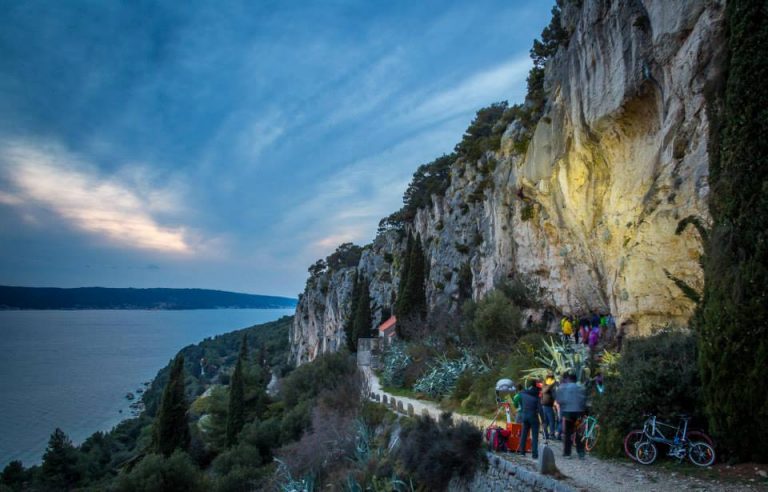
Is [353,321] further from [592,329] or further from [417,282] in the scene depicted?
[592,329]

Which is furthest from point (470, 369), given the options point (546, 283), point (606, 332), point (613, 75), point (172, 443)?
point (172, 443)

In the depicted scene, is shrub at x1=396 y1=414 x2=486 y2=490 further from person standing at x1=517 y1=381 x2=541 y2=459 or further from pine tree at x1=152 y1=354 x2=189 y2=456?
pine tree at x1=152 y1=354 x2=189 y2=456

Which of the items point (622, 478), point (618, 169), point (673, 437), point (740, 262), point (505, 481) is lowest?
point (505, 481)

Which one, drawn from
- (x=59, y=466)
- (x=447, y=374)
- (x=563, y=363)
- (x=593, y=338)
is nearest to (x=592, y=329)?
(x=593, y=338)

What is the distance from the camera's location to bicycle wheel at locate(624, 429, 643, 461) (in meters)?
8.09

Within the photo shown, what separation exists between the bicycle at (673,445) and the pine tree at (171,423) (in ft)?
90.3

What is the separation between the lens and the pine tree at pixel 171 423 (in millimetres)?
27734

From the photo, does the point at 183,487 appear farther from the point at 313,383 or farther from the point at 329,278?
the point at 329,278

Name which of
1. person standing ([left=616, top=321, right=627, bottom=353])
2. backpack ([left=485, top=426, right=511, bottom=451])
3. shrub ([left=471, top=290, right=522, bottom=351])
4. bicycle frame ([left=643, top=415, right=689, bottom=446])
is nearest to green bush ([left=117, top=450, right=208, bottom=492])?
shrub ([left=471, top=290, right=522, bottom=351])

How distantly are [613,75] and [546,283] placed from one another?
431 inches

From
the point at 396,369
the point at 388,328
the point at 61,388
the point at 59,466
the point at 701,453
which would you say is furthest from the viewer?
the point at 61,388

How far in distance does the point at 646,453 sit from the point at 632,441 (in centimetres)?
48

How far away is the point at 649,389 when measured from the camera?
325 inches

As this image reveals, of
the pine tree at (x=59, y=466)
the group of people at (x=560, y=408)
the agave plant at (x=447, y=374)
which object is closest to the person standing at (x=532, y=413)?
the group of people at (x=560, y=408)
